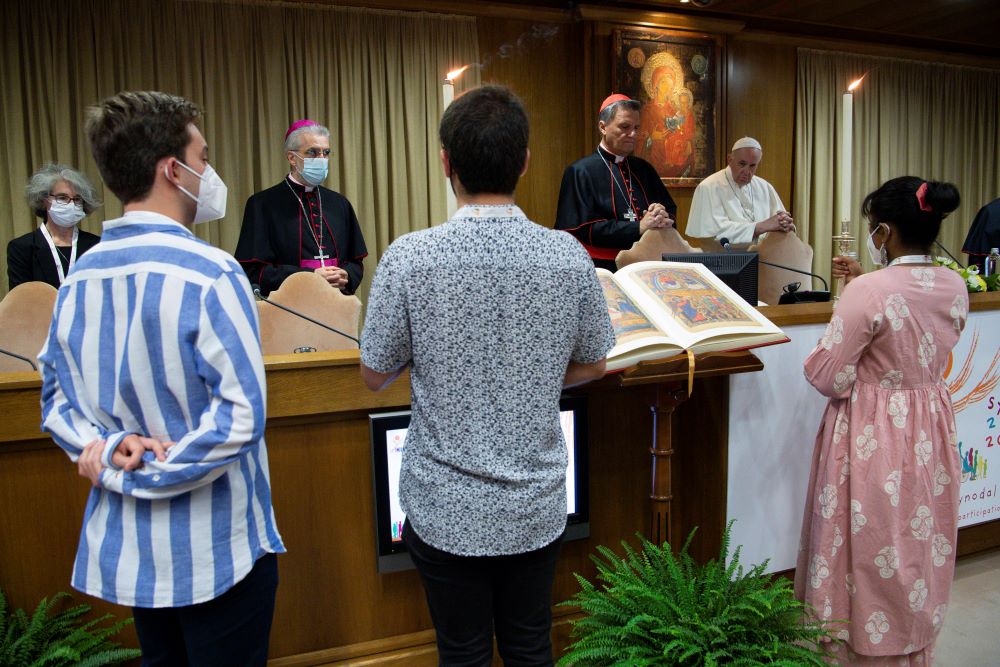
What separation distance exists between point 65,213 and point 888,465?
3422 millimetres

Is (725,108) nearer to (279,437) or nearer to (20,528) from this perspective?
(279,437)

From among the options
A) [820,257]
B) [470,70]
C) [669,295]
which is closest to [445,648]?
[669,295]

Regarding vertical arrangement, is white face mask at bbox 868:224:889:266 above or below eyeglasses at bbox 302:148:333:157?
below

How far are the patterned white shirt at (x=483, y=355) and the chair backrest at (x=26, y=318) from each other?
186cm

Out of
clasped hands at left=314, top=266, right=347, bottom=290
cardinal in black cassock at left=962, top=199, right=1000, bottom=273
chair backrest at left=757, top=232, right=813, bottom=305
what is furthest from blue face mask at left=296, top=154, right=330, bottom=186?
cardinal in black cassock at left=962, top=199, right=1000, bottom=273

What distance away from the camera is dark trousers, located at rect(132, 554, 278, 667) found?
1162 mm

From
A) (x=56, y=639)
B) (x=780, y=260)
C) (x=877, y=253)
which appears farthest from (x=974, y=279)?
(x=56, y=639)

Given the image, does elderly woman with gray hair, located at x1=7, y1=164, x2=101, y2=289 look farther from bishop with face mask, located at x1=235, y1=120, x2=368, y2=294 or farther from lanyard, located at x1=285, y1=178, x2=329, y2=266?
lanyard, located at x1=285, y1=178, x2=329, y2=266

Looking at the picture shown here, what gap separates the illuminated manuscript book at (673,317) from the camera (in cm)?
170

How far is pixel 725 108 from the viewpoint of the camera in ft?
20.0

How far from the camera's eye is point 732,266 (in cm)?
230

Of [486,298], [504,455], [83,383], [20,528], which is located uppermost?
[486,298]

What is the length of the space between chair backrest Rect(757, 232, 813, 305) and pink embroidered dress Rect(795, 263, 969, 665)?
1.60m

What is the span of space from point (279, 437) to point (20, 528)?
0.60 m
